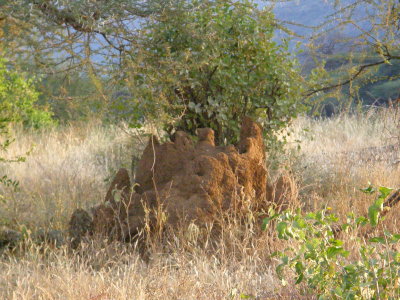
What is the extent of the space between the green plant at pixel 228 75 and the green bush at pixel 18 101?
1.30m

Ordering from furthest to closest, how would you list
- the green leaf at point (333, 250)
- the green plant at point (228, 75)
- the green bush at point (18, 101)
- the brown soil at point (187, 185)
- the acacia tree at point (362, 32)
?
1. the green bush at point (18, 101)
2. the green plant at point (228, 75)
3. the acacia tree at point (362, 32)
4. the brown soil at point (187, 185)
5. the green leaf at point (333, 250)

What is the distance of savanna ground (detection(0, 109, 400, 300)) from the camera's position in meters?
3.71

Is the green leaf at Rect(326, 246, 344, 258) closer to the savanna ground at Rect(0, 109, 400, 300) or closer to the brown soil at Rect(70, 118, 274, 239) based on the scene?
the savanna ground at Rect(0, 109, 400, 300)

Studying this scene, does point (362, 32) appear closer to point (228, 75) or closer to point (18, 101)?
point (228, 75)

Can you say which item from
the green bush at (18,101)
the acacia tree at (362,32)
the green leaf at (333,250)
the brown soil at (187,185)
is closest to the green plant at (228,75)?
the acacia tree at (362,32)

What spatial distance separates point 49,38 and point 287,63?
2861 millimetres

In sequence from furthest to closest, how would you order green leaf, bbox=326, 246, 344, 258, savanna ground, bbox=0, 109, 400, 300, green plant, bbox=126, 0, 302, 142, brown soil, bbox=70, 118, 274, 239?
green plant, bbox=126, 0, 302, 142 → brown soil, bbox=70, 118, 274, 239 → savanna ground, bbox=0, 109, 400, 300 → green leaf, bbox=326, 246, 344, 258

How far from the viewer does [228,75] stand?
6.02 m

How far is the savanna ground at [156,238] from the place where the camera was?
371 cm

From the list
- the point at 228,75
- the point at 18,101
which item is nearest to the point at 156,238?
the point at 228,75

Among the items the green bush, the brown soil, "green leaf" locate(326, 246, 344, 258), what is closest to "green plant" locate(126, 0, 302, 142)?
the brown soil

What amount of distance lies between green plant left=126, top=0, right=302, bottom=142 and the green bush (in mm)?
1302

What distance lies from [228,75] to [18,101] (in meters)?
4.66

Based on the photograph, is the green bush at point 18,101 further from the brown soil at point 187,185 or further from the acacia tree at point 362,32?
the acacia tree at point 362,32
